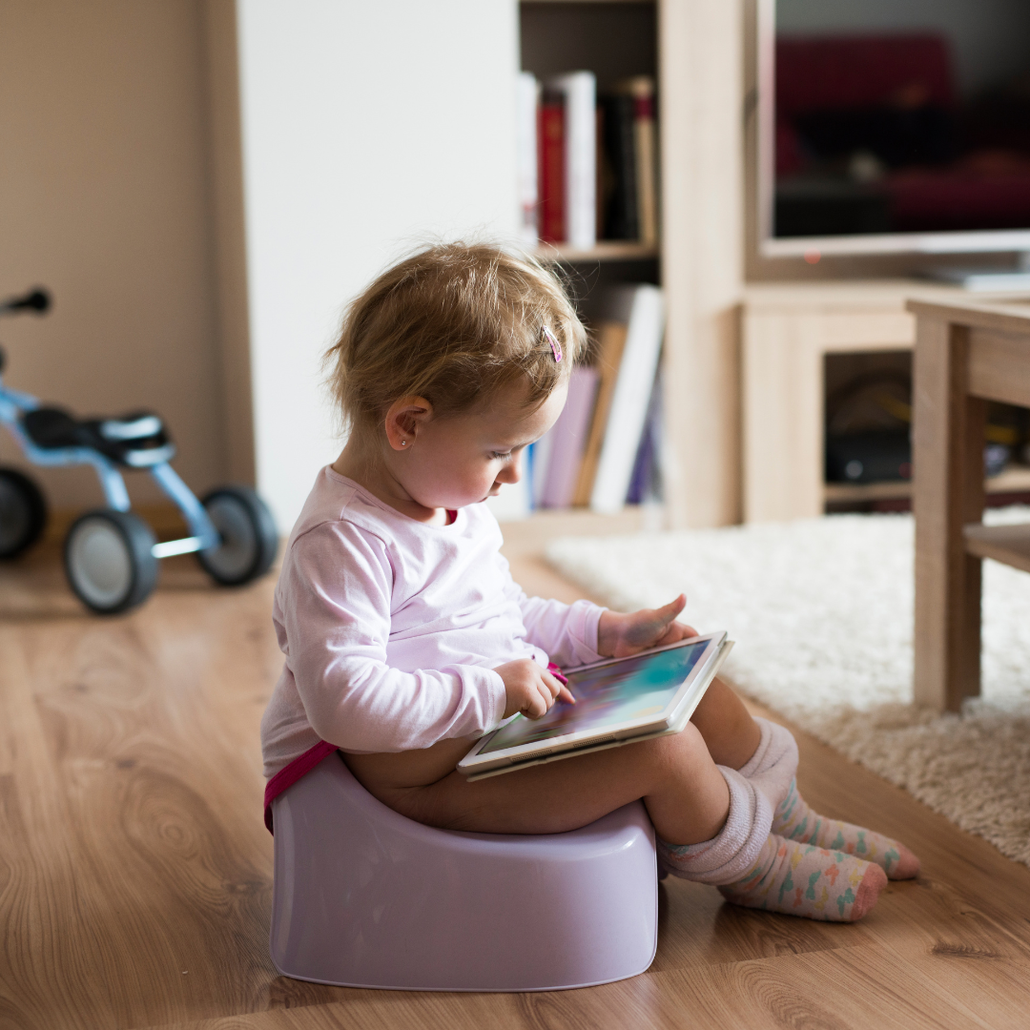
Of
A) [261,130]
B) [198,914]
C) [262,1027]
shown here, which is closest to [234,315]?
[261,130]

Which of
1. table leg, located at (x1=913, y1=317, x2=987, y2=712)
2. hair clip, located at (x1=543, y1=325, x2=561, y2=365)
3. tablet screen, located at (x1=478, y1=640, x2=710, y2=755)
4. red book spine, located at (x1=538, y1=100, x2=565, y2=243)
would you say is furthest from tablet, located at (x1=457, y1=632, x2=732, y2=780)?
red book spine, located at (x1=538, y1=100, x2=565, y2=243)

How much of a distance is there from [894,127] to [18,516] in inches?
76.1

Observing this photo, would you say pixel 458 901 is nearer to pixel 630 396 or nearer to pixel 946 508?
pixel 946 508

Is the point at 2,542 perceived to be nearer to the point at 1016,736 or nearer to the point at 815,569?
the point at 815,569

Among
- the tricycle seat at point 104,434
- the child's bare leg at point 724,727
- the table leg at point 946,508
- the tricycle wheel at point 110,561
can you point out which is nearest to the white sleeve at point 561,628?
the child's bare leg at point 724,727

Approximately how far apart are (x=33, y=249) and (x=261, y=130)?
0.63 m

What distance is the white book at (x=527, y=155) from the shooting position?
7.76 ft

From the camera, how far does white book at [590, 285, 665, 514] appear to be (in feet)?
8.05

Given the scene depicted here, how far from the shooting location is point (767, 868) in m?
1.06

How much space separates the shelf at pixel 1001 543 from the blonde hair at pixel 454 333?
627 millimetres

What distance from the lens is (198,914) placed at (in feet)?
3.71

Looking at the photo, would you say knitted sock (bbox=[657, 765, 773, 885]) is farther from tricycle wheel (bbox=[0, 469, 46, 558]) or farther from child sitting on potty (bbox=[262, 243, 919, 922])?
tricycle wheel (bbox=[0, 469, 46, 558])

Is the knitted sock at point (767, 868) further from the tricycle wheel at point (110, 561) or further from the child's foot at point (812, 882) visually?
the tricycle wheel at point (110, 561)

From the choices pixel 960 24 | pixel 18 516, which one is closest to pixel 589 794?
pixel 18 516
